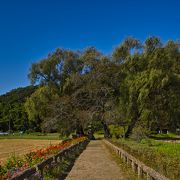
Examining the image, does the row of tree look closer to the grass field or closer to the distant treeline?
the distant treeline

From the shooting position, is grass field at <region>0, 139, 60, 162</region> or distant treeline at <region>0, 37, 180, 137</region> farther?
distant treeline at <region>0, 37, 180, 137</region>

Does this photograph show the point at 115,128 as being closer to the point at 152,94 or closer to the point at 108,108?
the point at 108,108

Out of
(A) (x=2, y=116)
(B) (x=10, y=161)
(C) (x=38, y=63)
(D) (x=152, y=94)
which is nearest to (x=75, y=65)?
(C) (x=38, y=63)

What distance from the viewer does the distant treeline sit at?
5088cm

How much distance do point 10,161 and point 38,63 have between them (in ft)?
166

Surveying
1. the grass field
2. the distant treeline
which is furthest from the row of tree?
the grass field

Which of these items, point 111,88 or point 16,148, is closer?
point 16,148

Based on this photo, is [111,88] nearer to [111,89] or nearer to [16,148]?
[111,89]

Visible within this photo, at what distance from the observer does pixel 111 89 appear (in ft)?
190

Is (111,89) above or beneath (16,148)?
above

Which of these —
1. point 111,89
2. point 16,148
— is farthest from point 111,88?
point 16,148

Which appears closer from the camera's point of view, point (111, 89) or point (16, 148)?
point (16, 148)

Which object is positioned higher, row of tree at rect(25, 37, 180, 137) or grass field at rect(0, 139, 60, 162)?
row of tree at rect(25, 37, 180, 137)

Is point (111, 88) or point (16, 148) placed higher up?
point (111, 88)
